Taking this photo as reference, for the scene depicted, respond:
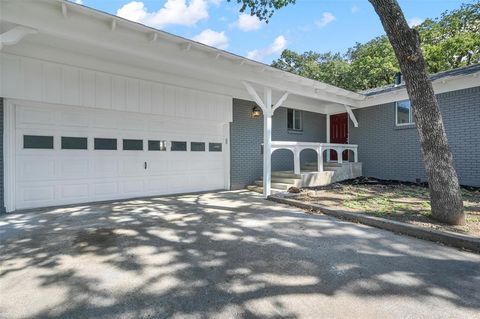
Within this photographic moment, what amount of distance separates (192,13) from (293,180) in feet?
21.0

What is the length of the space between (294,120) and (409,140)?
12.8ft

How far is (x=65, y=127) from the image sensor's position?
6.16 metres

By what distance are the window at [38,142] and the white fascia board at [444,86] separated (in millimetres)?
9788

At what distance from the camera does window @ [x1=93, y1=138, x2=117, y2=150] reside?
6.60m

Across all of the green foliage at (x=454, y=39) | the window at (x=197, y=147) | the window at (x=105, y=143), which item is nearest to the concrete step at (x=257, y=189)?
the window at (x=197, y=147)

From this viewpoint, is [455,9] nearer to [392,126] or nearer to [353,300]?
[392,126]

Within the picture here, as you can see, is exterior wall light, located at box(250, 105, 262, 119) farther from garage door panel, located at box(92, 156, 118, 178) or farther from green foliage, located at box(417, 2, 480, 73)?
green foliage, located at box(417, 2, 480, 73)

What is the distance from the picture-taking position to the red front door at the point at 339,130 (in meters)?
11.3

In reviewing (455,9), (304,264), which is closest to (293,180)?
(304,264)

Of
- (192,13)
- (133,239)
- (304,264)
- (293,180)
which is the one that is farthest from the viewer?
(192,13)

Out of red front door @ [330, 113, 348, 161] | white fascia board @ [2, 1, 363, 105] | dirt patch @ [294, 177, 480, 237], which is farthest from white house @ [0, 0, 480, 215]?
red front door @ [330, 113, 348, 161]

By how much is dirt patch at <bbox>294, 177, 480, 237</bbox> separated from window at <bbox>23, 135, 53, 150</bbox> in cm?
572

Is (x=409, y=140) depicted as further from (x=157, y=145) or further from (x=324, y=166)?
(x=157, y=145)

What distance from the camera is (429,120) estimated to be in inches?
171
